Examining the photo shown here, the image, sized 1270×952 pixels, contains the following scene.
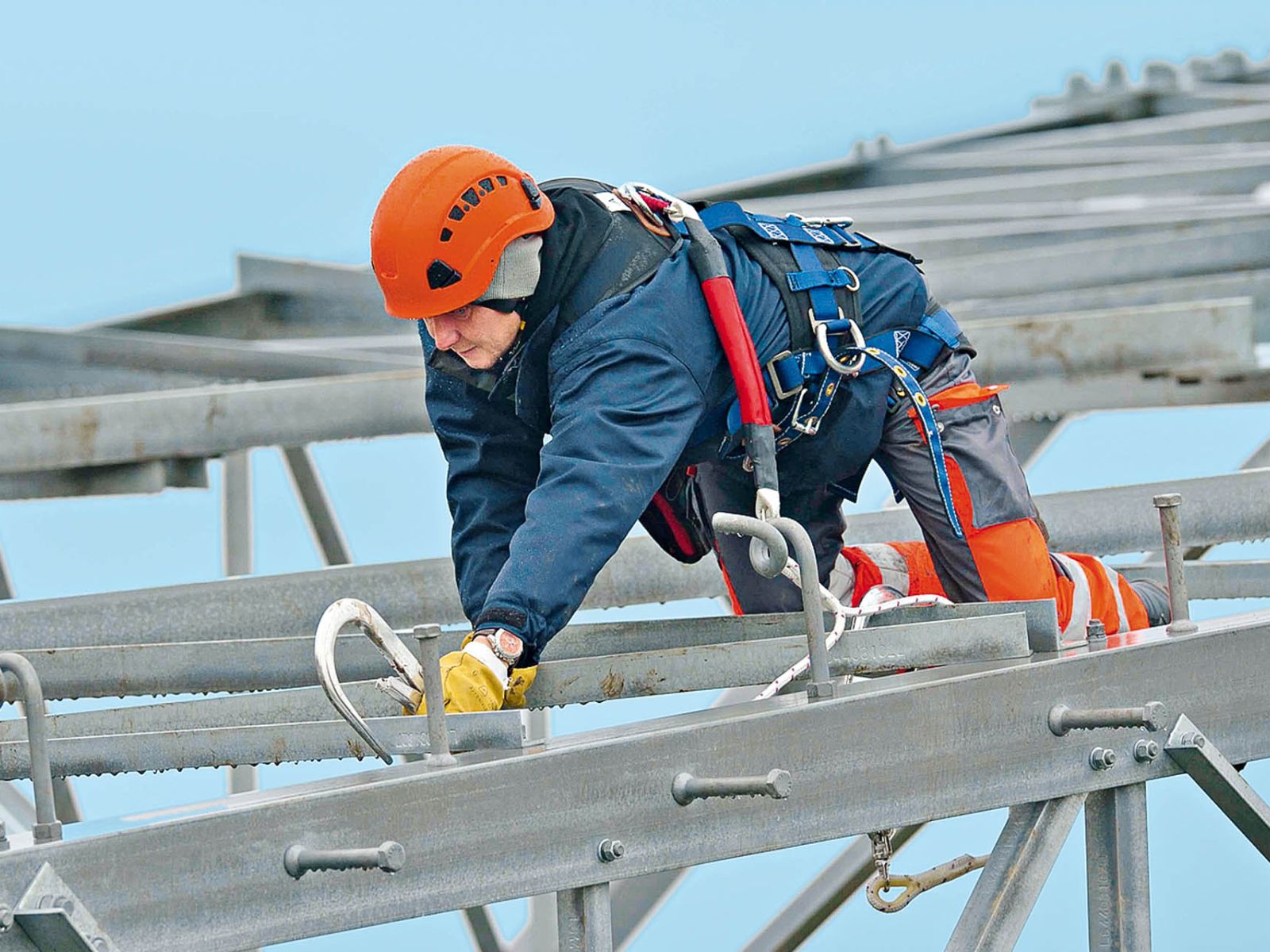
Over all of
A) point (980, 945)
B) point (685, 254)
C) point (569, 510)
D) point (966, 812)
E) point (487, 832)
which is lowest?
point (980, 945)

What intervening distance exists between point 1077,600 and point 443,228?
5.79 ft

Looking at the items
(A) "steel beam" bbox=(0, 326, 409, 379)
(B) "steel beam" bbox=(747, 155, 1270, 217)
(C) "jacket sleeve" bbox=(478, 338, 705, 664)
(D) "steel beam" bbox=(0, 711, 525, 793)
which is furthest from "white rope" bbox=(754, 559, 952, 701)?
(B) "steel beam" bbox=(747, 155, 1270, 217)

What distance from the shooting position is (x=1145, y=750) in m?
3.90

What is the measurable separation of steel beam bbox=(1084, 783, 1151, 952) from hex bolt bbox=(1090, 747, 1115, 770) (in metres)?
0.08

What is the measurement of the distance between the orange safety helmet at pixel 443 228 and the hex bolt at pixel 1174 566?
1278 millimetres

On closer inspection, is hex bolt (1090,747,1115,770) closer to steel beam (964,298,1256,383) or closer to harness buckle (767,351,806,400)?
harness buckle (767,351,806,400)

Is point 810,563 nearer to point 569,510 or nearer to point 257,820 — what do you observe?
point 569,510

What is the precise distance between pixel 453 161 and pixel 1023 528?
1505 millimetres

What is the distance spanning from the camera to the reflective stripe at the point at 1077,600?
478 centimetres

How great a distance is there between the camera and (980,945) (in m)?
3.75

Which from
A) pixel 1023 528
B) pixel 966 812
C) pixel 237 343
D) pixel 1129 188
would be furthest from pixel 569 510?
pixel 1129 188

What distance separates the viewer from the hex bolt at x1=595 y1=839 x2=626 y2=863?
328 cm

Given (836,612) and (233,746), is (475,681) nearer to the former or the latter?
(233,746)

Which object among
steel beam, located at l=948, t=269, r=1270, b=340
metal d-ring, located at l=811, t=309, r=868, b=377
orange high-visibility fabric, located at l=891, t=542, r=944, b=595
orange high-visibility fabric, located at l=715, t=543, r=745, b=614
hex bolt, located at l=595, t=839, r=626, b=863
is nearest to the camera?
hex bolt, located at l=595, t=839, r=626, b=863
